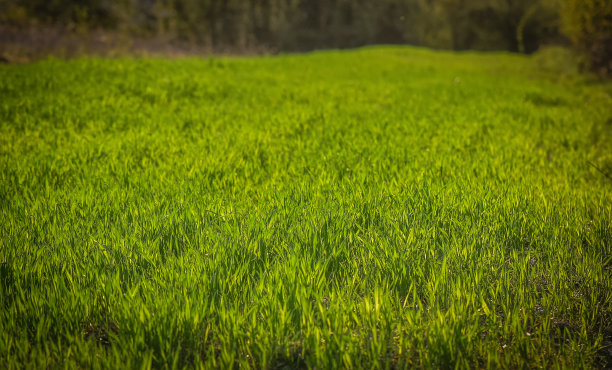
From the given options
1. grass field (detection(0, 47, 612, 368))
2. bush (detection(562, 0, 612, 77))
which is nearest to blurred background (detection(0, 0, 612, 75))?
bush (detection(562, 0, 612, 77))

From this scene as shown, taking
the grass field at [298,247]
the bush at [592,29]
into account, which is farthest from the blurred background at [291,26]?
the grass field at [298,247]

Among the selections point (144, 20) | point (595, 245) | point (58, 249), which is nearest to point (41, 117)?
point (58, 249)

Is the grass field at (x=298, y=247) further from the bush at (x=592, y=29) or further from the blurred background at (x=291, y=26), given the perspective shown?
the bush at (x=592, y=29)

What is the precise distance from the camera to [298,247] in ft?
8.27

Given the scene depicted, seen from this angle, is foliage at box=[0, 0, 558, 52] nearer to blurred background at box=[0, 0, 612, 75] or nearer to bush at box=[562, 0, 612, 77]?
blurred background at box=[0, 0, 612, 75]

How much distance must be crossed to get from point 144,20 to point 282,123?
16.2 metres

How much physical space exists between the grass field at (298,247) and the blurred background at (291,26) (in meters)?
7.62

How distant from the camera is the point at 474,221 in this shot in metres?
2.94

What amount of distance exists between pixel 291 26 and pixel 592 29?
2269 cm

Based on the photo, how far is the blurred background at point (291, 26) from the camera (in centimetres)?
1343

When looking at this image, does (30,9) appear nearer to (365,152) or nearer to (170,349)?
(365,152)

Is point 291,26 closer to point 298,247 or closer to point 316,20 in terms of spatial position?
point 316,20

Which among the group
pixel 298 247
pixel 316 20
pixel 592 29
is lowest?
pixel 298 247

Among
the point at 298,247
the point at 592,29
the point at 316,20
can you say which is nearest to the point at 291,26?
the point at 316,20
